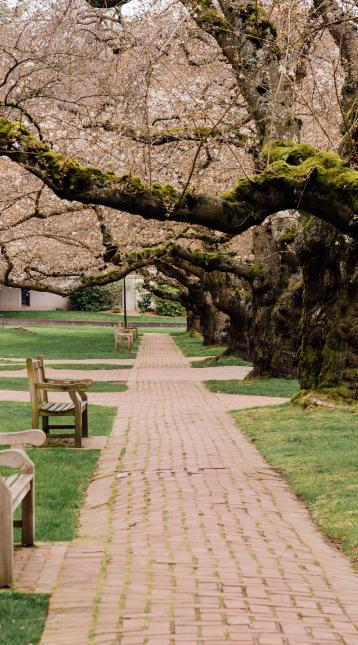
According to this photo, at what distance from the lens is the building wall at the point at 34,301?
8250cm

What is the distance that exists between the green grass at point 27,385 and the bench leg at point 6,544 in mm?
14967

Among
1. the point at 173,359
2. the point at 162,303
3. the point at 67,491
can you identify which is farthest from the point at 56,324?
the point at 67,491

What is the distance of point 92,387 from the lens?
21531 millimetres

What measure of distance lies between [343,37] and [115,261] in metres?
12.3

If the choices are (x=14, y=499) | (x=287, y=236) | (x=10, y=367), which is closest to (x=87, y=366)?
(x=10, y=367)

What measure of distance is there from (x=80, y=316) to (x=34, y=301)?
410 inches

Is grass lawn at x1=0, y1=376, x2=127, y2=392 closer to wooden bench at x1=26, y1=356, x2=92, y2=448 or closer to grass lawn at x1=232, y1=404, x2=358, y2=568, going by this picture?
grass lawn at x1=232, y1=404, x2=358, y2=568

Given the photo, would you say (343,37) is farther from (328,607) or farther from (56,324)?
(56,324)

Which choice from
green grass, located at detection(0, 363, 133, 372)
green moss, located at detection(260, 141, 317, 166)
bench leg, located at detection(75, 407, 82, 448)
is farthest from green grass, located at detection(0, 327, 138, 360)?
green moss, located at detection(260, 141, 317, 166)

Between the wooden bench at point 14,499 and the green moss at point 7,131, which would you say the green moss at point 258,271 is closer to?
the green moss at point 7,131

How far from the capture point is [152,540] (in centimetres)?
668

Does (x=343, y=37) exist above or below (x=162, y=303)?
above

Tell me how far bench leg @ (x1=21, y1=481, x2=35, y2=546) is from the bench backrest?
5314 mm

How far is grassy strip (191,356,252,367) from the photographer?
2916 cm
